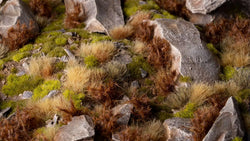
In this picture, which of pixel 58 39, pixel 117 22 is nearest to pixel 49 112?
pixel 58 39

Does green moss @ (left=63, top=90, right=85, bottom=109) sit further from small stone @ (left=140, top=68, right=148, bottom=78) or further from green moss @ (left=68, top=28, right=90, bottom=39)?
green moss @ (left=68, top=28, right=90, bottom=39)

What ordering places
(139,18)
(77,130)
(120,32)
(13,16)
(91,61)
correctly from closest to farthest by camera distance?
(77,130), (91,61), (120,32), (13,16), (139,18)

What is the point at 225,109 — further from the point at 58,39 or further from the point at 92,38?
the point at 58,39

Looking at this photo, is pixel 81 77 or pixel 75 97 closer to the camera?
pixel 75 97

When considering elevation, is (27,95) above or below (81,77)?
below

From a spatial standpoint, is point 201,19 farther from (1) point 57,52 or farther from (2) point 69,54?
(1) point 57,52

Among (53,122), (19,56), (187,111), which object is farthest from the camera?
(19,56)

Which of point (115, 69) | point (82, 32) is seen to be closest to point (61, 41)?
point (82, 32)
